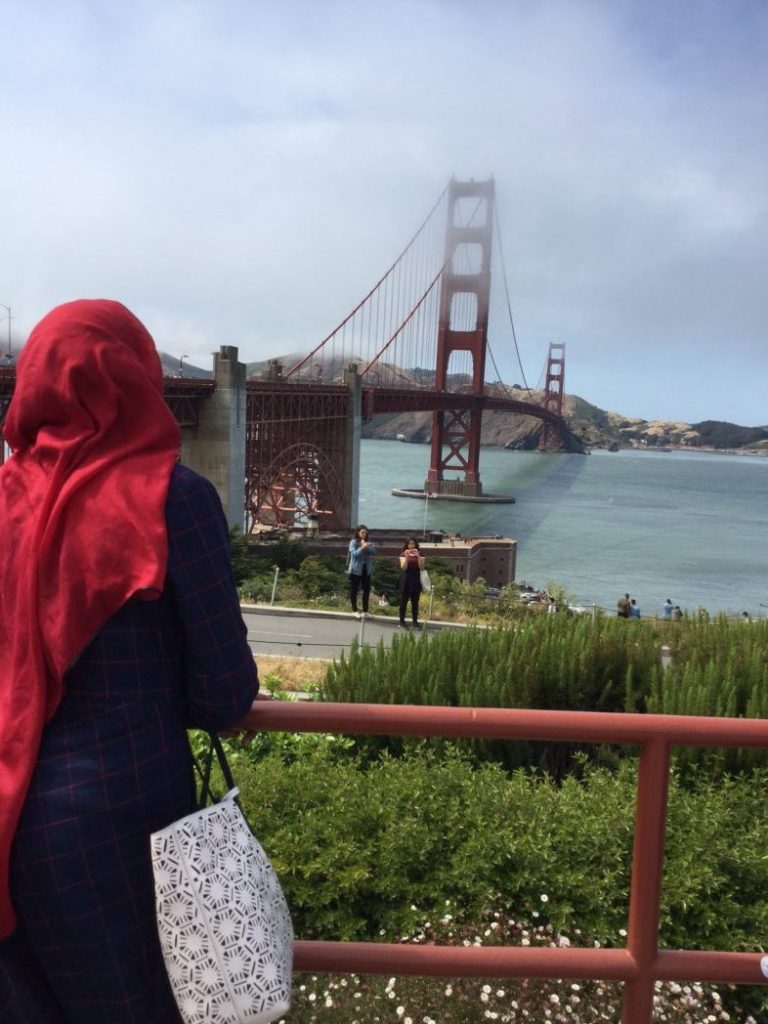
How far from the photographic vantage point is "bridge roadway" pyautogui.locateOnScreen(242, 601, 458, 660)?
912cm

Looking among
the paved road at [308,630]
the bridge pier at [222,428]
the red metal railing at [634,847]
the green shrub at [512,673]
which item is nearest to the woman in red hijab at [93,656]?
the red metal railing at [634,847]

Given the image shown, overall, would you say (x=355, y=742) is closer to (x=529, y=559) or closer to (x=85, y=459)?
(x=85, y=459)

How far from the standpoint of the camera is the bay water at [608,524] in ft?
112

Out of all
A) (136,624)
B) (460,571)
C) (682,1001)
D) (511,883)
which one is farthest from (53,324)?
(460,571)

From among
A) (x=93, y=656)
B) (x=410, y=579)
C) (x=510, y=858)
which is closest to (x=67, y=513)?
(x=93, y=656)

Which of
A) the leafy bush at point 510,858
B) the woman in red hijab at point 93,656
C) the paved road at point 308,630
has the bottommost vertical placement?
the paved road at point 308,630

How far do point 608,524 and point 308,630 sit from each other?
49478mm

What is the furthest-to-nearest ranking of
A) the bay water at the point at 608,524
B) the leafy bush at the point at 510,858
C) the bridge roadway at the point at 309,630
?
the bay water at the point at 608,524 → the bridge roadway at the point at 309,630 → the leafy bush at the point at 510,858

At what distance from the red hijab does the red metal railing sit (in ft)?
1.24

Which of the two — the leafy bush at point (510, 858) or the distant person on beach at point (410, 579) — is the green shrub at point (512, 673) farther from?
the distant person on beach at point (410, 579)

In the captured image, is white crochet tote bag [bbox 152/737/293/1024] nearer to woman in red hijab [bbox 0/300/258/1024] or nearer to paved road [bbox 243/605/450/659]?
woman in red hijab [bbox 0/300/258/1024]

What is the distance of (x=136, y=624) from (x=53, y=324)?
0.38m

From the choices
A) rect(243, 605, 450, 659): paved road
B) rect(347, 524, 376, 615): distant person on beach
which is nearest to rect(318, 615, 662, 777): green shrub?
rect(243, 605, 450, 659): paved road

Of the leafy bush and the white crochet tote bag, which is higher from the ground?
the white crochet tote bag
